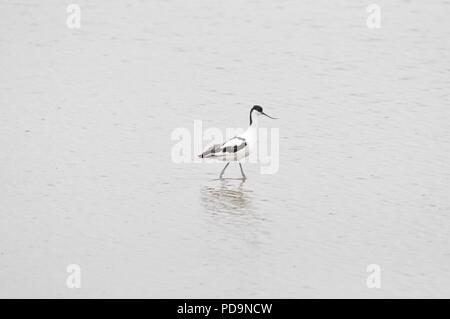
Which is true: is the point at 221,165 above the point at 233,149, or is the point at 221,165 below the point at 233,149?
below

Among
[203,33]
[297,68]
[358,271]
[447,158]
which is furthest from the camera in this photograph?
[203,33]

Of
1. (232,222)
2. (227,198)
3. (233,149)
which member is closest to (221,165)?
(233,149)

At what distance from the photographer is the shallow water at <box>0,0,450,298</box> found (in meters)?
10.6

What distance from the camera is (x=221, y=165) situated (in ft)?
48.6

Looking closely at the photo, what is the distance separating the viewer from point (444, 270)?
10.7 metres

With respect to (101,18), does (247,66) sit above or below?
below

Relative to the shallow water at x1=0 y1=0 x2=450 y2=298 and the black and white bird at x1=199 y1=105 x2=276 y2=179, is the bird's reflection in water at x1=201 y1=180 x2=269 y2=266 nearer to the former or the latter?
the shallow water at x1=0 y1=0 x2=450 y2=298

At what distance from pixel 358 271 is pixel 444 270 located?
1.02 m

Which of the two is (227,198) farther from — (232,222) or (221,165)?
(221,165)

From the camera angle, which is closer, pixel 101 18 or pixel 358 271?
pixel 358 271

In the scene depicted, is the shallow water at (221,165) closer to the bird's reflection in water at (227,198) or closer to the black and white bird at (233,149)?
the bird's reflection in water at (227,198)

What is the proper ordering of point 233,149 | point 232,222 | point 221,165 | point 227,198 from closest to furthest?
1. point 232,222
2. point 227,198
3. point 233,149
4. point 221,165
